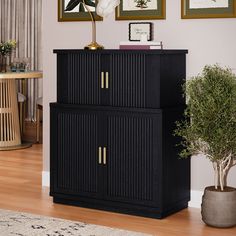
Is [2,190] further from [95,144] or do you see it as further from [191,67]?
[191,67]

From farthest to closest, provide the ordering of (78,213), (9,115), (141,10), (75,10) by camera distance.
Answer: (9,115), (75,10), (141,10), (78,213)

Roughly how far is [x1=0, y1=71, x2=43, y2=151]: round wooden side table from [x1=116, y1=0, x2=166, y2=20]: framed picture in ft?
9.02

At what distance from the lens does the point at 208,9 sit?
5.02m

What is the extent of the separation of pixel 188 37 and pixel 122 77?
25.5 inches

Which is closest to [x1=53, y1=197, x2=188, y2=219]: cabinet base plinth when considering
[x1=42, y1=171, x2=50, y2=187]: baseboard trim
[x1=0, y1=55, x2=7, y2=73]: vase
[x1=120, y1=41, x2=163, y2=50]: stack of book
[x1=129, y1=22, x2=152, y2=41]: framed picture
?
[x1=42, y1=171, x2=50, y2=187]: baseboard trim

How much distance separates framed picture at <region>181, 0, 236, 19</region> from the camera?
Answer: 493 centimetres

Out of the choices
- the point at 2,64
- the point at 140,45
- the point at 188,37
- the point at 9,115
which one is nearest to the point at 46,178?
the point at 140,45

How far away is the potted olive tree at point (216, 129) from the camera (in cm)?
450

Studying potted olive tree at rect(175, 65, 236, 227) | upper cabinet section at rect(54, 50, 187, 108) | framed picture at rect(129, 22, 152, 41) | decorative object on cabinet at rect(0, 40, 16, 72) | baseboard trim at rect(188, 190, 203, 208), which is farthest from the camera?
decorative object on cabinet at rect(0, 40, 16, 72)

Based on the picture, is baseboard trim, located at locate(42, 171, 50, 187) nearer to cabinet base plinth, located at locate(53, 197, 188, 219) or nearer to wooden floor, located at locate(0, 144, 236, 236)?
wooden floor, located at locate(0, 144, 236, 236)

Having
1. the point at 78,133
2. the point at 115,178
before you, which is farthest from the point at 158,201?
the point at 78,133

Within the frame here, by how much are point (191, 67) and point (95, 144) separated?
0.92 meters

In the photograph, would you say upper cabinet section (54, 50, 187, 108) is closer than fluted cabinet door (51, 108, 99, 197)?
Yes

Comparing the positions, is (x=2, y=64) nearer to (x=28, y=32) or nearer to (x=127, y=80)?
(x=28, y=32)
